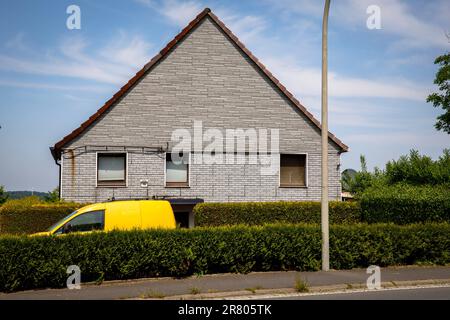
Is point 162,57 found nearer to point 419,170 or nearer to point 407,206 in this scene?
point 407,206

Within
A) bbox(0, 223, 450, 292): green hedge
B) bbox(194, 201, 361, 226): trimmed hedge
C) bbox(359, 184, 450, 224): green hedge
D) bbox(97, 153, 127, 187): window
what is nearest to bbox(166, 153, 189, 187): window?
bbox(97, 153, 127, 187): window

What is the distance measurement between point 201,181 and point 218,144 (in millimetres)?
1790

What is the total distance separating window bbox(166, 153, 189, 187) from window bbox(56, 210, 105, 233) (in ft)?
26.3

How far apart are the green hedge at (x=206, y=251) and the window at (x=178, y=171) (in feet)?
27.0

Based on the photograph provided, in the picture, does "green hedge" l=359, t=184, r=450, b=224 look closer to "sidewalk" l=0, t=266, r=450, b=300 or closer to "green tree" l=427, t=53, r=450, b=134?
"sidewalk" l=0, t=266, r=450, b=300

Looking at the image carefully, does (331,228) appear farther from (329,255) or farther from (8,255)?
(8,255)

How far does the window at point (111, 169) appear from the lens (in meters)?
20.8

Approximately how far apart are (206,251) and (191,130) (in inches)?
368

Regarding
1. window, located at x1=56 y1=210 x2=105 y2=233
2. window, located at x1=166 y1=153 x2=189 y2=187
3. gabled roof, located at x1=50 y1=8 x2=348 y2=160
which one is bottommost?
window, located at x1=56 y1=210 x2=105 y2=233

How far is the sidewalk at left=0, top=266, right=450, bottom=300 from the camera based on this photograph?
10867 mm

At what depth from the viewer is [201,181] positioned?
21.4 metres

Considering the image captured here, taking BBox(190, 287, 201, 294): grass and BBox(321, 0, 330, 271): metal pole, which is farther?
BBox(321, 0, 330, 271): metal pole

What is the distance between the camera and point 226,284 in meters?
11.7
